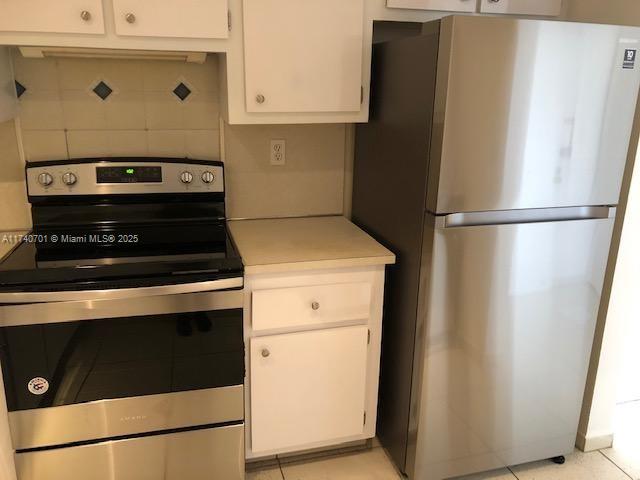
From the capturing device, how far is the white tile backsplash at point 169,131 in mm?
1932

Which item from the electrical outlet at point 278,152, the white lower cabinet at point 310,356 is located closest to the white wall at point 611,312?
the white lower cabinet at point 310,356

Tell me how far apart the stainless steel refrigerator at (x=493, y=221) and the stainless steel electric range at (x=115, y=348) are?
1.96 ft

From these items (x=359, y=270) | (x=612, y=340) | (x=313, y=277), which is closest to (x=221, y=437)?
(x=313, y=277)

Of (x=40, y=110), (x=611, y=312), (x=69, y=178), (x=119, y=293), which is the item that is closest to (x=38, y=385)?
(x=119, y=293)

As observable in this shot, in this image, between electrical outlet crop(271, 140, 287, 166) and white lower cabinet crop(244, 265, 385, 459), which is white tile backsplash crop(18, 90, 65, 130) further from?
white lower cabinet crop(244, 265, 385, 459)

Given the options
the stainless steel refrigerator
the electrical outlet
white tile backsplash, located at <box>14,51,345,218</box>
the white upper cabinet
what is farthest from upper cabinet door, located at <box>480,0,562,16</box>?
the electrical outlet

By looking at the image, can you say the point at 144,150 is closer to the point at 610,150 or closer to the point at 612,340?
the point at 610,150

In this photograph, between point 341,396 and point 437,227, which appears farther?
point 341,396

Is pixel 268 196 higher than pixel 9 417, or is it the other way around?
pixel 268 196

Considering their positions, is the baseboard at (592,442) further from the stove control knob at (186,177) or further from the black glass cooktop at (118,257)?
the stove control knob at (186,177)

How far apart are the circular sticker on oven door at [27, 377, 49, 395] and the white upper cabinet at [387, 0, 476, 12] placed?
1650 mm

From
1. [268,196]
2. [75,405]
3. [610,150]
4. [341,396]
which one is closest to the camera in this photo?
[75,405]

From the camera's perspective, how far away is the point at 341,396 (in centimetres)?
195

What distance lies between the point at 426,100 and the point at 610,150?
0.65m
